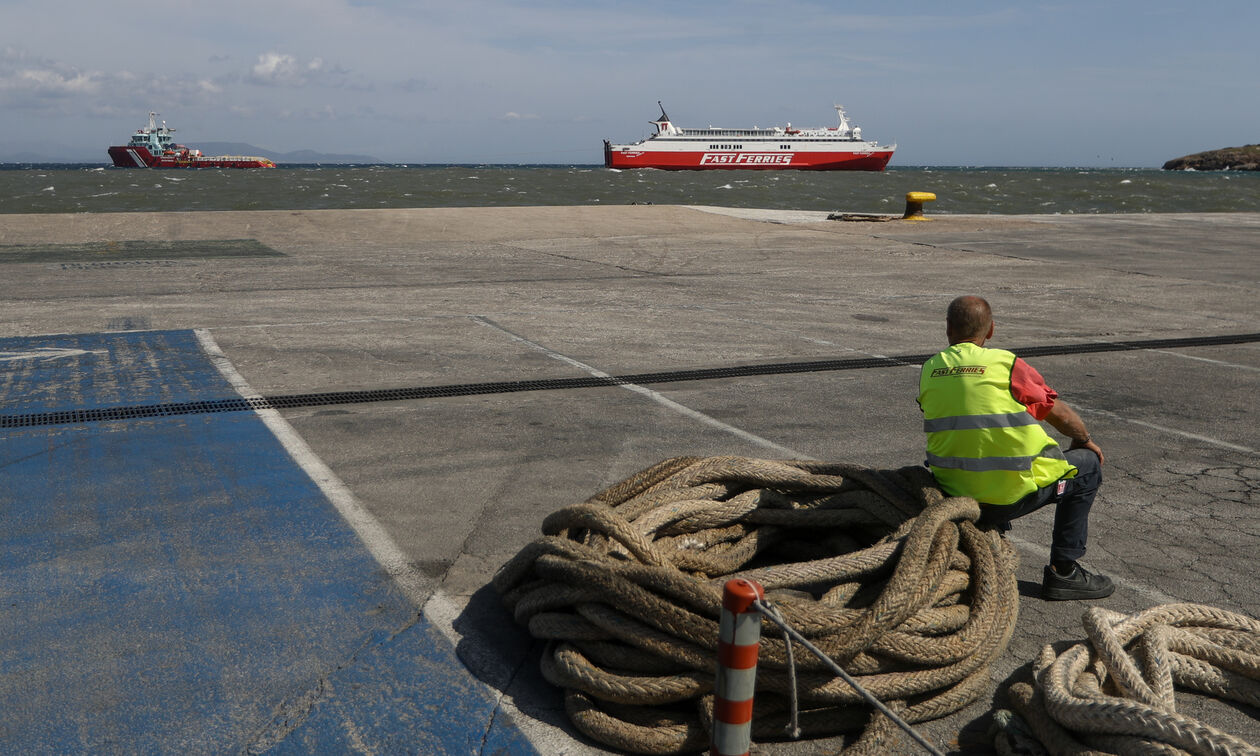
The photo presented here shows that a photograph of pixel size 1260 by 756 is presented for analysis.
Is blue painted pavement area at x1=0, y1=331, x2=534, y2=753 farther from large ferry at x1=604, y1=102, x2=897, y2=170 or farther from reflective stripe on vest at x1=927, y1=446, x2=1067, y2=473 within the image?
large ferry at x1=604, y1=102, x2=897, y2=170

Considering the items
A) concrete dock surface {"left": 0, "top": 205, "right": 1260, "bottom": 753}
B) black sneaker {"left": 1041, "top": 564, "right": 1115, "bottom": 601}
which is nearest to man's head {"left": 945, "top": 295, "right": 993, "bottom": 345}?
black sneaker {"left": 1041, "top": 564, "right": 1115, "bottom": 601}

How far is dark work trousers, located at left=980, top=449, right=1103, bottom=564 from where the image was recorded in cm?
486

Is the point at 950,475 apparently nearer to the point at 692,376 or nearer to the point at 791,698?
the point at 791,698

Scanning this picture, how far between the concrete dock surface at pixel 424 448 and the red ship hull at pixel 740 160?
96.1 m

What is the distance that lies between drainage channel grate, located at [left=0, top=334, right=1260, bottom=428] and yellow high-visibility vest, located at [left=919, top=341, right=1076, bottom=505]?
4500mm

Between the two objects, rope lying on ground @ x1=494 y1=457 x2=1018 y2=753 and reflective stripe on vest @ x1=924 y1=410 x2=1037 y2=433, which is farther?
reflective stripe on vest @ x1=924 y1=410 x2=1037 y2=433

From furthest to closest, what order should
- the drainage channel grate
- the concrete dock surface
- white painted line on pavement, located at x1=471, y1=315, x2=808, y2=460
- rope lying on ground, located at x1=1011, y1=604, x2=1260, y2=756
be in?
the drainage channel grate → white painted line on pavement, located at x1=471, y1=315, x2=808, y2=460 → the concrete dock surface → rope lying on ground, located at x1=1011, y1=604, x2=1260, y2=756

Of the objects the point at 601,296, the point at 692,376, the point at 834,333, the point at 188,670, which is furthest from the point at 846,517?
the point at 601,296

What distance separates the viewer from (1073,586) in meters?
4.90

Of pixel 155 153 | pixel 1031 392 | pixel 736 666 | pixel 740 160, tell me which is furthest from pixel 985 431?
pixel 155 153

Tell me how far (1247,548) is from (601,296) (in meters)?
9.52

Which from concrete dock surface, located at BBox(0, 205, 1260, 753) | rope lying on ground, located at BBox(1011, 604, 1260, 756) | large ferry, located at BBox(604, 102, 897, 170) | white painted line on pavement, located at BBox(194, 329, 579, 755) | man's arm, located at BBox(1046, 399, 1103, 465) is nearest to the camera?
rope lying on ground, located at BBox(1011, 604, 1260, 756)

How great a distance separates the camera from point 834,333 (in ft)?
38.2

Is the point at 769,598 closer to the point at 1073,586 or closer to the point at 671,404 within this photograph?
the point at 1073,586
